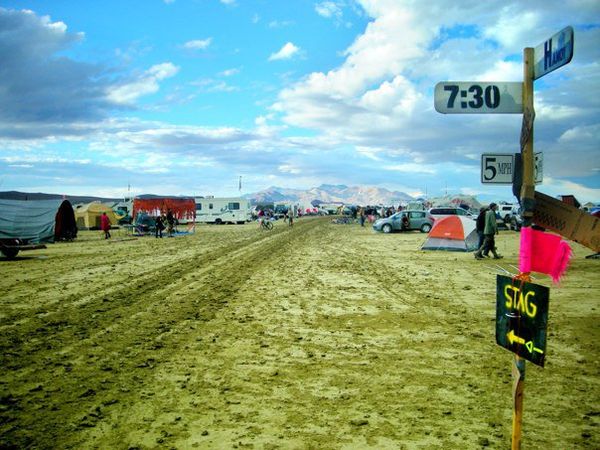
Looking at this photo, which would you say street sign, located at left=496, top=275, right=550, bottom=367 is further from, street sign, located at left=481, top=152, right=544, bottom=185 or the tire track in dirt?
the tire track in dirt

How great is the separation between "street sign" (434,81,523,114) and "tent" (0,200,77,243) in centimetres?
2549

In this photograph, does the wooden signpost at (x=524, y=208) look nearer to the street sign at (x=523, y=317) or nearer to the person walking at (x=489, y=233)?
the street sign at (x=523, y=317)

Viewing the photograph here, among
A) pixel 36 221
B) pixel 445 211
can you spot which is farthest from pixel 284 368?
pixel 445 211

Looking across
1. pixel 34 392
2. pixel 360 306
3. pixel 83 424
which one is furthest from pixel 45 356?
pixel 360 306

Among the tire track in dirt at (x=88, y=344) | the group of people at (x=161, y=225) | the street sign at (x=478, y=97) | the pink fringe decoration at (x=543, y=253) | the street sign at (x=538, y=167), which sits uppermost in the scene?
the street sign at (x=478, y=97)

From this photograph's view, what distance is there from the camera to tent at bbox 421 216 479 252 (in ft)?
63.7

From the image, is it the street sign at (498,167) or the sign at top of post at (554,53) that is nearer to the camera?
the sign at top of post at (554,53)

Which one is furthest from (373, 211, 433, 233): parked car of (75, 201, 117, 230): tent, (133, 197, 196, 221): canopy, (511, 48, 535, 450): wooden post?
(511, 48, 535, 450): wooden post

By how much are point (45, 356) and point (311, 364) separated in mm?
3693

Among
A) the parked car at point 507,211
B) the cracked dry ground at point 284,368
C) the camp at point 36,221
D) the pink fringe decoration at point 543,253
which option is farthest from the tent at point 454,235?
the camp at point 36,221

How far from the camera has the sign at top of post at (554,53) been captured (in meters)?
2.99

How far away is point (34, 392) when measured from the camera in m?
4.84

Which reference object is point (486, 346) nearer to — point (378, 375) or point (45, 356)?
point (378, 375)

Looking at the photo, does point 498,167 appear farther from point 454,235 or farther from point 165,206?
point 165,206
